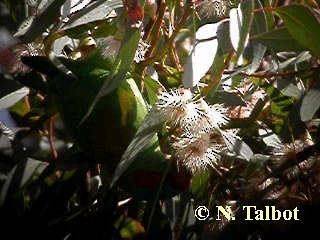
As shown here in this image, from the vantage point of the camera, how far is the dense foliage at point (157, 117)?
62 centimetres

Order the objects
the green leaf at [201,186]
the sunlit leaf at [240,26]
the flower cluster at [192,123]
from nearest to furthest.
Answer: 1. the sunlit leaf at [240,26]
2. the flower cluster at [192,123]
3. the green leaf at [201,186]

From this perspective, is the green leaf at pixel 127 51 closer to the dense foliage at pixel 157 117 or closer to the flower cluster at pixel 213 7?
the dense foliage at pixel 157 117

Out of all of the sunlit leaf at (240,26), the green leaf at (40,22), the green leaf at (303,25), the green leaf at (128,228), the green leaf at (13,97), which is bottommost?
the green leaf at (128,228)

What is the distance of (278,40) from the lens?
0.68m

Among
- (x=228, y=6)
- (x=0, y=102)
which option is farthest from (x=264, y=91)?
(x=0, y=102)

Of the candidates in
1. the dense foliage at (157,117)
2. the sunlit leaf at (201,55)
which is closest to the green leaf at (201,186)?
the dense foliage at (157,117)

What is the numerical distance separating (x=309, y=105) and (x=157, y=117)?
227 millimetres

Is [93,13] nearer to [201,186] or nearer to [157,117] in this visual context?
[157,117]

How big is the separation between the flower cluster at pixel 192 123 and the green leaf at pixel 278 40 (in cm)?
9

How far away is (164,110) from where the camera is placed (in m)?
0.62

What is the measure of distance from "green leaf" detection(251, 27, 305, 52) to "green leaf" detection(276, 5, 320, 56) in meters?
0.03

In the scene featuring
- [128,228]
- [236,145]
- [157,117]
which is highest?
[157,117]

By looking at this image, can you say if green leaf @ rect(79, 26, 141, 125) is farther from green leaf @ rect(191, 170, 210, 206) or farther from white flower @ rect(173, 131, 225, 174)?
green leaf @ rect(191, 170, 210, 206)

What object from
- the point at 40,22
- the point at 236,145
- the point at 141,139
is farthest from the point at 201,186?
the point at 40,22
